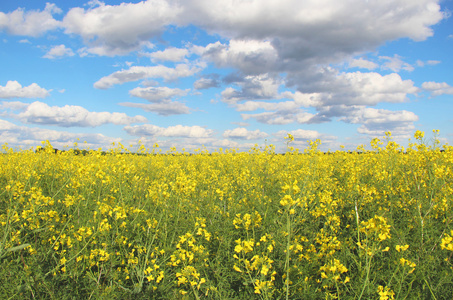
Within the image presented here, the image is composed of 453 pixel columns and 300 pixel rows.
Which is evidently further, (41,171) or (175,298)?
(41,171)

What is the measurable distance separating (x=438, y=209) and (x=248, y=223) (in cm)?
253

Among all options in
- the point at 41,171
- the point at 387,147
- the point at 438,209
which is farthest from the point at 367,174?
the point at 41,171

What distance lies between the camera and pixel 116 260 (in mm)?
2434

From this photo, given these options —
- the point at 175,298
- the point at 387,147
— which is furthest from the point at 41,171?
the point at 387,147

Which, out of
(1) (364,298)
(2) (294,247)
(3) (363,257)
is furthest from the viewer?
(2) (294,247)

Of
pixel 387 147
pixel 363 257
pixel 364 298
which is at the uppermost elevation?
pixel 387 147

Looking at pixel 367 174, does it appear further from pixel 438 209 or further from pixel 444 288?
pixel 444 288

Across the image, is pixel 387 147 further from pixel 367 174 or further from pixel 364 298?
pixel 364 298

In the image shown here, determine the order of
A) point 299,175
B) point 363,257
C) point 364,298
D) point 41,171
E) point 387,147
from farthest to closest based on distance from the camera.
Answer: point 41,171 → point 299,175 → point 387,147 → point 363,257 → point 364,298

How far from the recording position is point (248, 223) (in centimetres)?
249

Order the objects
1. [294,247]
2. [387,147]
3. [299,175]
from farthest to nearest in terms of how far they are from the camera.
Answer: [299,175] < [387,147] < [294,247]

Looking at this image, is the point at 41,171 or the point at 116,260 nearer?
the point at 116,260

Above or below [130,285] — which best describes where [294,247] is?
above

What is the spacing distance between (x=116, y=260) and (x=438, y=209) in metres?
3.76
